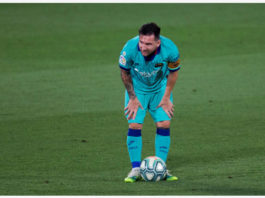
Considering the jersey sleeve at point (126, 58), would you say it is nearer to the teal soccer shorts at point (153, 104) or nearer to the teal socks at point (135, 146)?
the teal soccer shorts at point (153, 104)

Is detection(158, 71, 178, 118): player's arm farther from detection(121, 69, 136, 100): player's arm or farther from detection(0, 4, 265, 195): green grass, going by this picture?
detection(0, 4, 265, 195): green grass

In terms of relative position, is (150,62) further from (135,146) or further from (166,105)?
(135,146)

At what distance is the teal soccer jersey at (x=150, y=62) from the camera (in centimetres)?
782

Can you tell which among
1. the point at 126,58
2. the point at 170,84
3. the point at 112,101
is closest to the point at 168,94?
the point at 170,84

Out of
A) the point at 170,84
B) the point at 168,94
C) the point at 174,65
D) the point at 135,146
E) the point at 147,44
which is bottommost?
the point at 135,146

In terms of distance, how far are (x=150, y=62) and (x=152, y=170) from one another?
138 centimetres

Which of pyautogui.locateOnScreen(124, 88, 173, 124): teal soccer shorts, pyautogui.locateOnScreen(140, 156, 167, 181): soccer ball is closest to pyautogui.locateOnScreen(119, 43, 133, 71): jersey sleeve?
pyautogui.locateOnScreen(124, 88, 173, 124): teal soccer shorts

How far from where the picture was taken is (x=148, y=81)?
814 cm

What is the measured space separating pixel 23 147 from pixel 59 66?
7.58m

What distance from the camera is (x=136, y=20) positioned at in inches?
914

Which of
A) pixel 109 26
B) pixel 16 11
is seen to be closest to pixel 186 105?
pixel 109 26

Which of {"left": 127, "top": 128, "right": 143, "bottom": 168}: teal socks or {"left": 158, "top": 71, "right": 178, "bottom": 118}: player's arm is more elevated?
{"left": 158, "top": 71, "right": 178, "bottom": 118}: player's arm

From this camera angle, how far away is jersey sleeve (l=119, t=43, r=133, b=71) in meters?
7.79

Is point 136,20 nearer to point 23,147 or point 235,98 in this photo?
point 235,98
